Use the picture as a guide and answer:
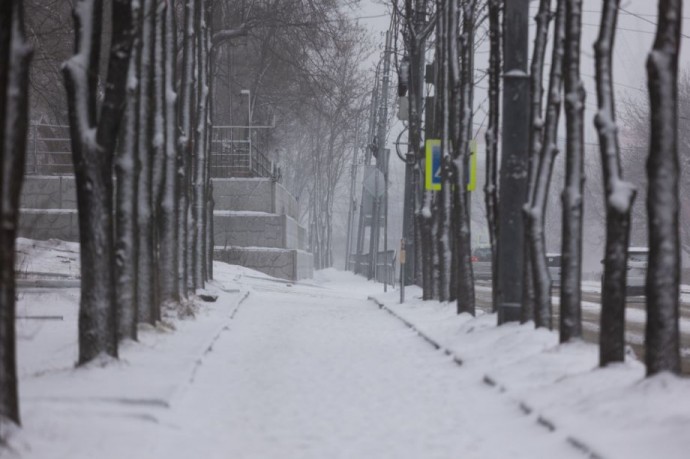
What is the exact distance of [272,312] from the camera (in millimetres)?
20156

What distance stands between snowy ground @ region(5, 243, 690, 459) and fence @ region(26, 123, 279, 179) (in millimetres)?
17953

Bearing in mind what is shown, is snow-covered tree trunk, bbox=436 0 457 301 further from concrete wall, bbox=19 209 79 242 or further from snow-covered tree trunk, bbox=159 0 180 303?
concrete wall, bbox=19 209 79 242

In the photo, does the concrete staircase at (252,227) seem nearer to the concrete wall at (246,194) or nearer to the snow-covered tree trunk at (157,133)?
the concrete wall at (246,194)

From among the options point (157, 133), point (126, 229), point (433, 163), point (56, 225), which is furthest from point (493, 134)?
point (56, 225)

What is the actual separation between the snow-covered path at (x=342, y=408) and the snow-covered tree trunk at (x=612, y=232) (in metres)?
1.04

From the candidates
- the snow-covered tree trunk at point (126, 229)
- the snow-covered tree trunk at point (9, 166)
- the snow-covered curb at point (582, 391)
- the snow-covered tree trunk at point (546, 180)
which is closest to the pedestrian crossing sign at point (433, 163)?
the snow-covered curb at point (582, 391)

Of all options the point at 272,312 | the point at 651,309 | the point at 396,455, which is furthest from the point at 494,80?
the point at 396,455

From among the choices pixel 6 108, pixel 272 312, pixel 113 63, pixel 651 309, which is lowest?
pixel 272 312

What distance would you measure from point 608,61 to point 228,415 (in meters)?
4.52

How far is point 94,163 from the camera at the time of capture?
9383 millimetres

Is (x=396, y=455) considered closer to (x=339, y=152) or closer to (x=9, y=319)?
(x=9, y=319)

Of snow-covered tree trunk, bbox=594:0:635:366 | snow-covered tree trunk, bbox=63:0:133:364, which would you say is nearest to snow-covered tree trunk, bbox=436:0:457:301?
snow-covered tree trunk, bbox=594:0:635:366

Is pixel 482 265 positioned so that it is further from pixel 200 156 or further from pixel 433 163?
pixel 433 163

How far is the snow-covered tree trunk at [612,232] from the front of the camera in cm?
876
